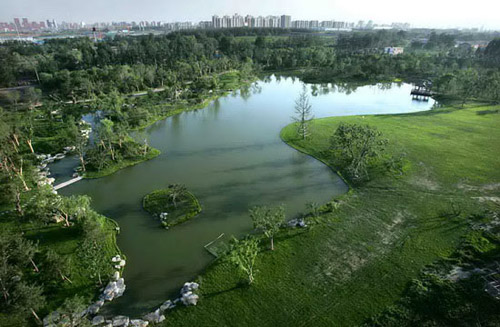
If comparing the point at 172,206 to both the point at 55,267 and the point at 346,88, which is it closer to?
the point at 55,267

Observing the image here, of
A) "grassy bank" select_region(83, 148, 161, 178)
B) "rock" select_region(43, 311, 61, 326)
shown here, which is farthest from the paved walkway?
"rock" select_region(43, 311, 61, 326)

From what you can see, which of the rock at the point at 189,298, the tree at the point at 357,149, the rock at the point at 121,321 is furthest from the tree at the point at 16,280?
the tree at the point at 357,149

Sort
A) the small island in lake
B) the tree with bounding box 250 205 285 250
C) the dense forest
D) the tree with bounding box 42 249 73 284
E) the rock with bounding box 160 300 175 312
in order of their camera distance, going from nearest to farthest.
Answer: the rock with bounding box 160 300 175 312 → the tree with bounding box 42 249 73 284 → the dense forest → the tree with bounding box 250 205 285 250 → the small island in lake

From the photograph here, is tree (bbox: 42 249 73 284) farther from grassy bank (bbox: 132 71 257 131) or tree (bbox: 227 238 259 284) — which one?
grassy bank (bbox: 132 71 257 131)

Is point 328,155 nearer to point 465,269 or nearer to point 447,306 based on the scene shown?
point 465,269

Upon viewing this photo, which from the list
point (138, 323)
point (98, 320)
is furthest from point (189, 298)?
point (98, 320)

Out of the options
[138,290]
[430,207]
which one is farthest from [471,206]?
[138,290]

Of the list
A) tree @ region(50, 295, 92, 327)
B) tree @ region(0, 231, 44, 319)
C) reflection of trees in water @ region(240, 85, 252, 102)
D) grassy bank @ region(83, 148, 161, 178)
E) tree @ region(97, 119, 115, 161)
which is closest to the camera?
tree @ region(50, 295, 92, 327)

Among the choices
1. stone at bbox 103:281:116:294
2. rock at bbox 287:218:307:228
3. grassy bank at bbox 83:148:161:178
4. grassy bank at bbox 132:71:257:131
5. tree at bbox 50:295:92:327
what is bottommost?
stone at bbox 103:281:116:294
